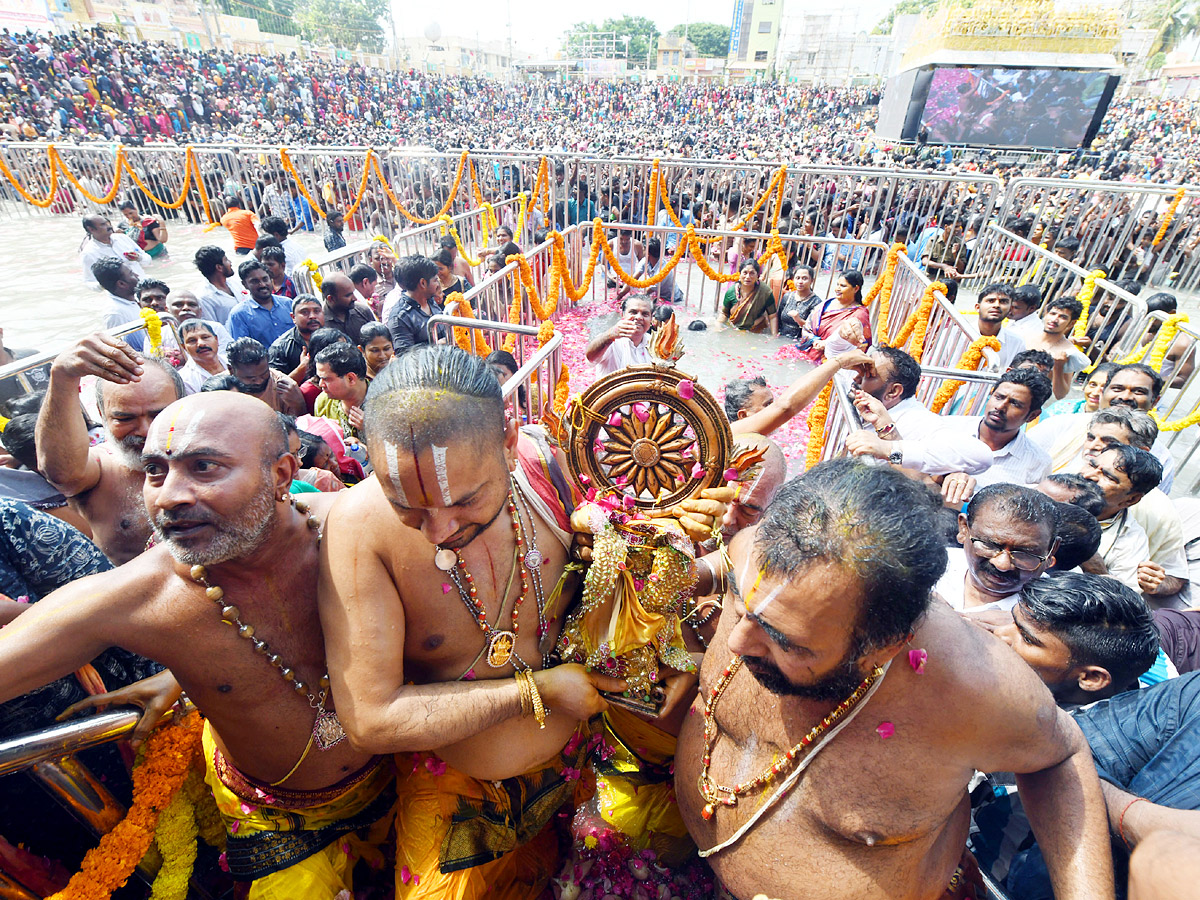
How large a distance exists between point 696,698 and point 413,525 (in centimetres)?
131

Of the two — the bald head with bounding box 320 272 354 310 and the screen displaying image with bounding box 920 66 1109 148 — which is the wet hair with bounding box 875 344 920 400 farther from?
the screen displaying image with bounding box 920 66 1109 148

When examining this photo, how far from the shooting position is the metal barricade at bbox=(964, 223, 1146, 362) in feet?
20.9

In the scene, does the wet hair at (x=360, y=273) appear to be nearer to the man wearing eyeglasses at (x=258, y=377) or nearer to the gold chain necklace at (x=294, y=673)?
the man wearing eyeglasses at (x=258, y=377)

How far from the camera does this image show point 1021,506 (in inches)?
103

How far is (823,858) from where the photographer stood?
175 centimetres

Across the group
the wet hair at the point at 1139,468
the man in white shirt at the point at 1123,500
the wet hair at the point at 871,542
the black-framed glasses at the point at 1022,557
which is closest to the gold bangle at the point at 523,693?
the wet hair at the point at 871,542

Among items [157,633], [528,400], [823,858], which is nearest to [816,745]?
[823,858]

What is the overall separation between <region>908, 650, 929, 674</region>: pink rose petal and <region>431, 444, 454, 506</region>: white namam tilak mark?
138cm

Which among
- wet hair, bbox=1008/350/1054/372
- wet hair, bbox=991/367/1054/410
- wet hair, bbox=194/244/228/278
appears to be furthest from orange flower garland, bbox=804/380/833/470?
wet hair, bbox=194/244/228/278

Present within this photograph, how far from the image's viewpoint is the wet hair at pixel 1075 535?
9.49 ft

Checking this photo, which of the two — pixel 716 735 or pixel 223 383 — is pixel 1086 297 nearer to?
pixel 716 735

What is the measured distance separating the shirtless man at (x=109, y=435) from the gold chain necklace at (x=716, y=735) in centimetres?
263

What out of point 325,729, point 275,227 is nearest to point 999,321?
point 325,729

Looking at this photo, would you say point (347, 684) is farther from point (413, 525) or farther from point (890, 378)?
point (890, 378)
